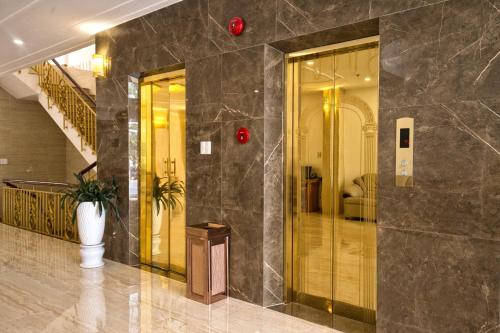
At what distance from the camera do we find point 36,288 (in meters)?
4.10

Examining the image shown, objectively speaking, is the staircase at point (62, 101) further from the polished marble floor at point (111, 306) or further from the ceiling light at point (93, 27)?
the polished marble floor at point (111, 306)

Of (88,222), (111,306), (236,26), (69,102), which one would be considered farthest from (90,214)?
(69,102)

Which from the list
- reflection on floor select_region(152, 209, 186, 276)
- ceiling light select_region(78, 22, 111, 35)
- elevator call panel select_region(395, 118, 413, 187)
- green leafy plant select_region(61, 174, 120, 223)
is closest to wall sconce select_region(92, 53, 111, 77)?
ceiling light select_region(78, 22, 111, 35)

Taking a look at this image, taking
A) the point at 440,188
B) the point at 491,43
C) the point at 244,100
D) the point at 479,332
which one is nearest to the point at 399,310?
the point at 479,332

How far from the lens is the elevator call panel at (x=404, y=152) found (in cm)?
281

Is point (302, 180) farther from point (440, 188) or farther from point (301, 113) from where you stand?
point (440, 188)

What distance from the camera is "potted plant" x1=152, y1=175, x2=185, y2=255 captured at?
4832 mm

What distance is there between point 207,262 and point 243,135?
3.82ft

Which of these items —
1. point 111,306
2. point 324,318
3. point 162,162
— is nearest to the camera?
point 324,318

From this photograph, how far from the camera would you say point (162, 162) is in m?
4.95

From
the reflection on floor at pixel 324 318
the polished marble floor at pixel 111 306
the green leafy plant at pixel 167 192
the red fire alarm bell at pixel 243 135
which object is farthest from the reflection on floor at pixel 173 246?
the reflection on floor at pixel 324 318

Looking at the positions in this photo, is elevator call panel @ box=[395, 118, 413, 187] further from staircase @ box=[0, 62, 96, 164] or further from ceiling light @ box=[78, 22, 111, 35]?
staircase @ box=[0, 62, 96, 164]

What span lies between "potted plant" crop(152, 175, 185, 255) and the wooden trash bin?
1.10 metres

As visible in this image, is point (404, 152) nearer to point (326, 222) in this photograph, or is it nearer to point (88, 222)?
point (326, 222)
